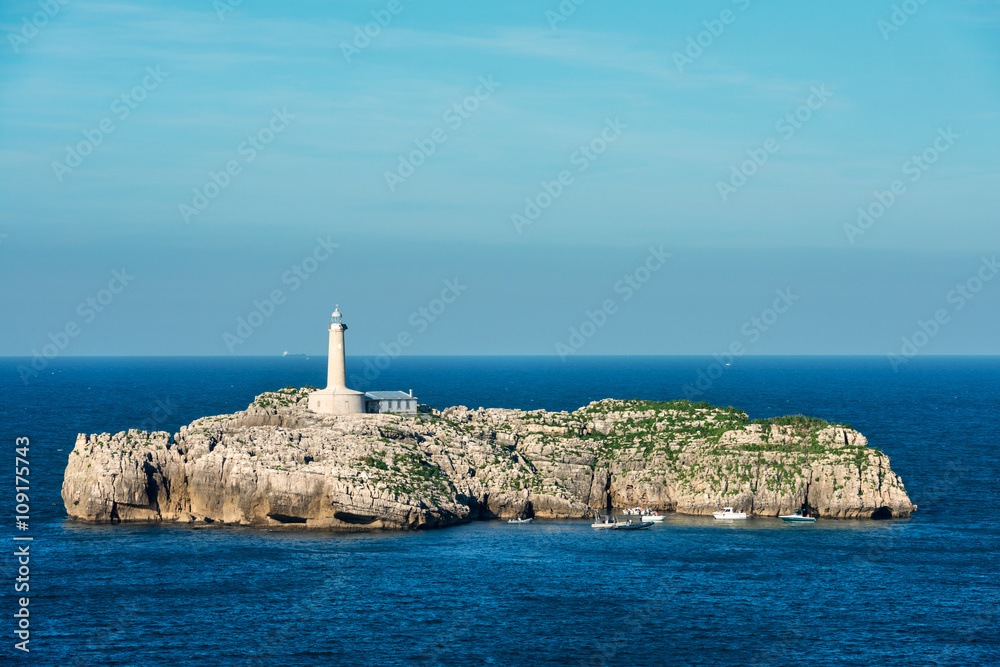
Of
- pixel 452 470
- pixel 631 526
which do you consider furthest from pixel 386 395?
pixel 631 526

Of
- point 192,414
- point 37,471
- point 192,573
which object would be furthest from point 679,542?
point 192,414

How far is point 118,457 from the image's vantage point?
275ft

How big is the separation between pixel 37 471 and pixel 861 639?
78.7 meters

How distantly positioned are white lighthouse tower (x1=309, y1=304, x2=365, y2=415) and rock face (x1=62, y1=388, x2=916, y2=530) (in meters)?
1.80

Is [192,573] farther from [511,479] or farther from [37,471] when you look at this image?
[37,471]

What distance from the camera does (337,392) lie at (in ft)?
320

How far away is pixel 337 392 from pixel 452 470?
15898 mm

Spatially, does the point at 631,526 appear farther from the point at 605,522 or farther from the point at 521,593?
the point at 521,593

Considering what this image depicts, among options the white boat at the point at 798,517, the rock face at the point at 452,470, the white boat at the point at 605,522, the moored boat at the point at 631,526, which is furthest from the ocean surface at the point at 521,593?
the rock face at the point at 452,470

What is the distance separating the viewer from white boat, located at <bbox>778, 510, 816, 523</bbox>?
84.7 meters

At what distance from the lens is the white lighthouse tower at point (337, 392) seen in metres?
96.9

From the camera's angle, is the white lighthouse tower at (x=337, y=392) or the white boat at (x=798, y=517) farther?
the white lighthouse tower at (x=337, y=392)

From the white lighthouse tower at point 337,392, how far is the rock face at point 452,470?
1804 millimetres

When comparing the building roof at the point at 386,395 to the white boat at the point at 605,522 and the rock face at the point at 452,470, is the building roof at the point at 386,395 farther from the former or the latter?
the white boat at the point at 605,522
